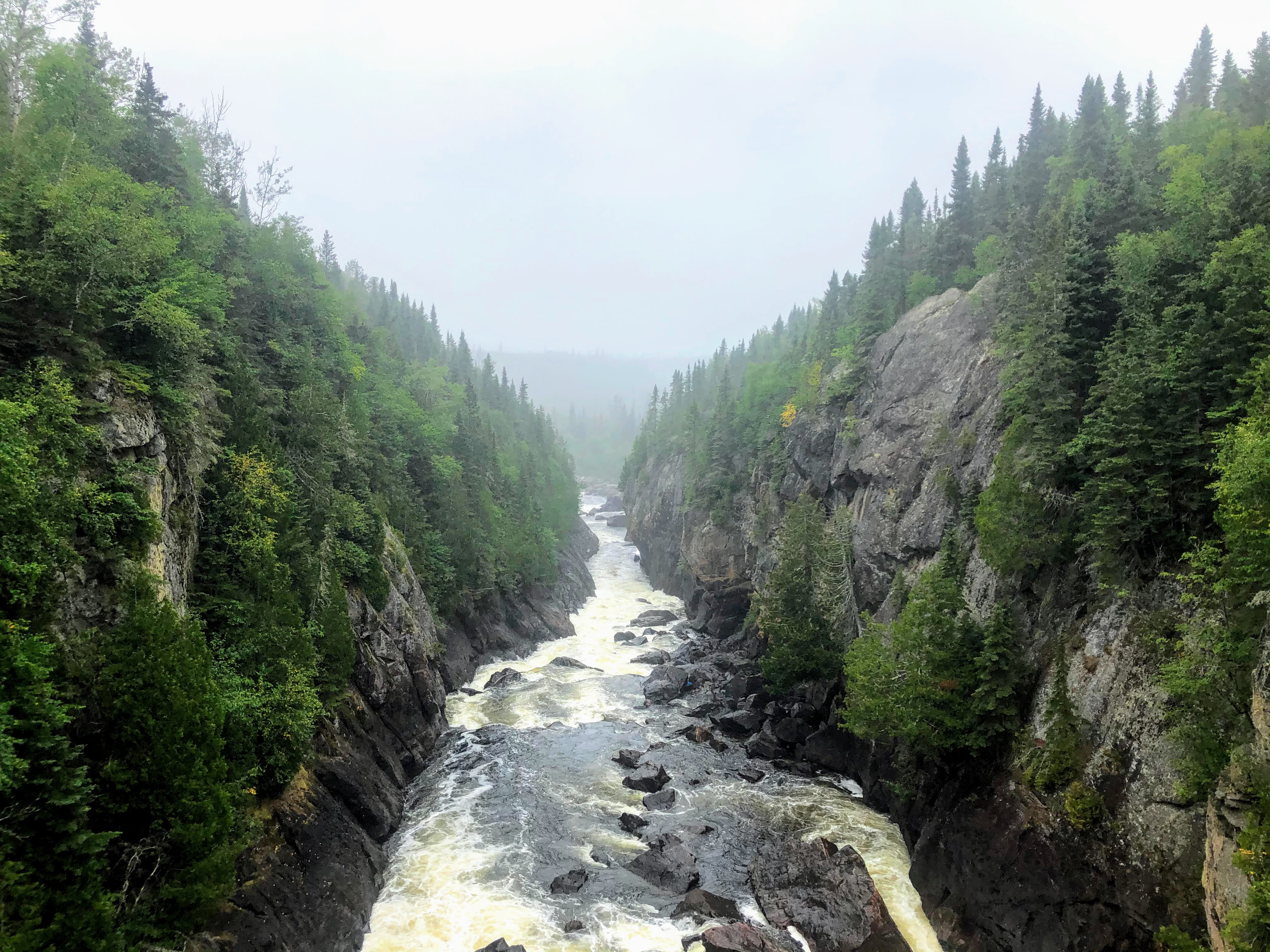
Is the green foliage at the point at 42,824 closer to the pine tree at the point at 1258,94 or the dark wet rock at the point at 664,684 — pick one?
the dark wet rock at the point at 664,684

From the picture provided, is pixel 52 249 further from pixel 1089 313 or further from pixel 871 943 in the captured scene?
pixel 1089 313

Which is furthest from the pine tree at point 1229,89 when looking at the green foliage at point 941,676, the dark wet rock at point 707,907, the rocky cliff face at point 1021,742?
the dark wet rock at point 707,907

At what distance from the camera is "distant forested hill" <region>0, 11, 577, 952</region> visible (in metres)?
12.5

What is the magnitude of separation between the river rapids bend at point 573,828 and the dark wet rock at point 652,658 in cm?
777

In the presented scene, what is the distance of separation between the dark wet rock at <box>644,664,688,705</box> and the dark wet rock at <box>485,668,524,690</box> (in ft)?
→ 31.3

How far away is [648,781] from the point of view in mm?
32531

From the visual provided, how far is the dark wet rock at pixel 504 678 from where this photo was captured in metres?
45.9

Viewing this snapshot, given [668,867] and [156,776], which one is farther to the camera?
[668,867]

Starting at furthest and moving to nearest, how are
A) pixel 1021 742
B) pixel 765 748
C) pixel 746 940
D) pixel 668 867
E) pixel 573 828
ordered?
pixel 765 748, pixel 573 828, pixel 668 867, pixel 1021 742, pixel 746 940

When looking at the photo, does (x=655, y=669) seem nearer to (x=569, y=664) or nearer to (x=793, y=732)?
(x=569, y=664)

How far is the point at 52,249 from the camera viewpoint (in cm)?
1903

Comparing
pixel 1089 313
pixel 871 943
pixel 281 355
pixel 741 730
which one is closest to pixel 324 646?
pixel 281 355

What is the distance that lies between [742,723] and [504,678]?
59.0 feet

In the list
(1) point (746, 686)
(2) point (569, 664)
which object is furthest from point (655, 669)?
(1) point (746, 686)
